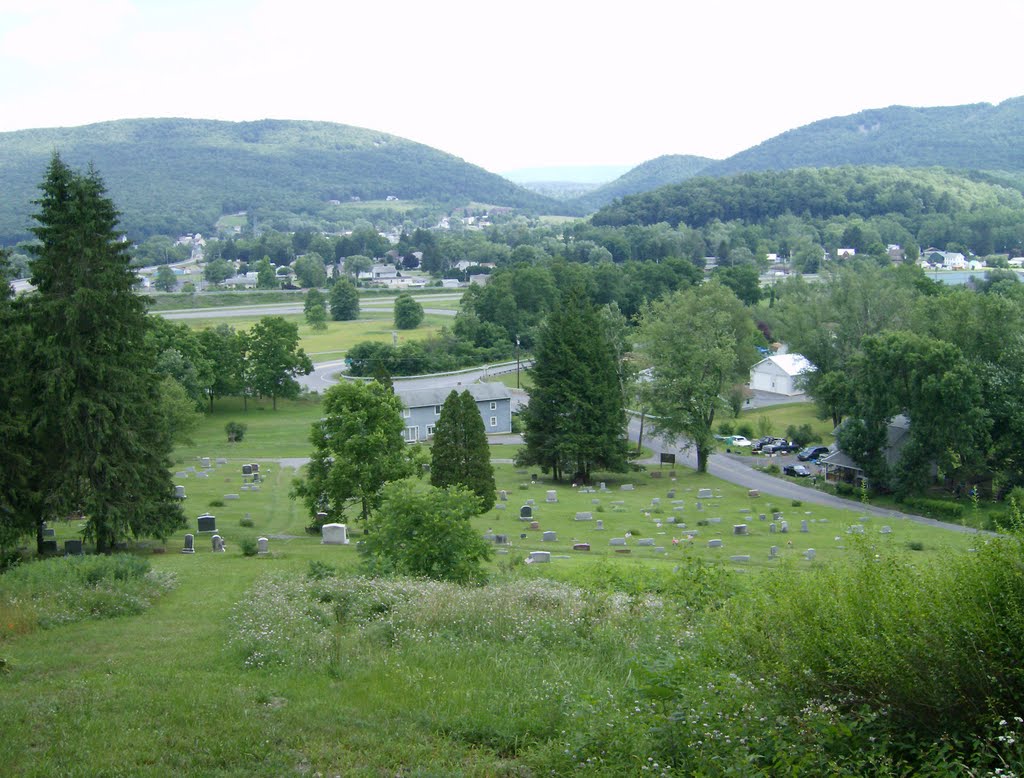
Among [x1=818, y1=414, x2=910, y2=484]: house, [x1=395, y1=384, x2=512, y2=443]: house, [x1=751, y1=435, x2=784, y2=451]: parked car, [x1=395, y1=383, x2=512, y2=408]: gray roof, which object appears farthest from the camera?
[x1=395, y1=383, x2=512, y2=408]: gray roof

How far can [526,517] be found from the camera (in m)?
39.7

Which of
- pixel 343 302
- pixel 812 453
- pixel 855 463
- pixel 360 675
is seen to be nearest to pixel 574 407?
pixel 855 463

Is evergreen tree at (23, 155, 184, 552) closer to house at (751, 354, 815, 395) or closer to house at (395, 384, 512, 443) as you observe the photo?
house at (395, 384, 512, 443)

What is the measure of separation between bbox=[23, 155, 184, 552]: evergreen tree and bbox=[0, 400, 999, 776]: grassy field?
19.8 feet

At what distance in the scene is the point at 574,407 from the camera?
2053 inches

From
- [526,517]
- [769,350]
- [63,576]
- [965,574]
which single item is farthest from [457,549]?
[769,350]

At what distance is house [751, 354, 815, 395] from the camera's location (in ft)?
257

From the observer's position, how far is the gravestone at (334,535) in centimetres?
3181

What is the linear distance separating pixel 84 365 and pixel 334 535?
9.88 m

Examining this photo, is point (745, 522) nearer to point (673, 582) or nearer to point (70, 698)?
point (673, 582)

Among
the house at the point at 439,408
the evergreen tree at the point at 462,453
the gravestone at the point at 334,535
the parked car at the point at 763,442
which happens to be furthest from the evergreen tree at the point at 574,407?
the gravestone at the point at 334,535

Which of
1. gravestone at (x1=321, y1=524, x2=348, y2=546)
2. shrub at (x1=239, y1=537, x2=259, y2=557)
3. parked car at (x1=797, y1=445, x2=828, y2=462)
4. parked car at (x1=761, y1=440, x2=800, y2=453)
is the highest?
shrub at (x1=239, y1=537, x2=259, y2=557)

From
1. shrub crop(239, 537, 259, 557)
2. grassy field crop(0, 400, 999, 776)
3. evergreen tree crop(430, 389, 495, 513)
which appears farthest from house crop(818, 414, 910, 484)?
shrub crop(239, 537, 259, 557)

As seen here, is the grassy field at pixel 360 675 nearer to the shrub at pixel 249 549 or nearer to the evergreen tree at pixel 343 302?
the shrub at pixel 249 549
